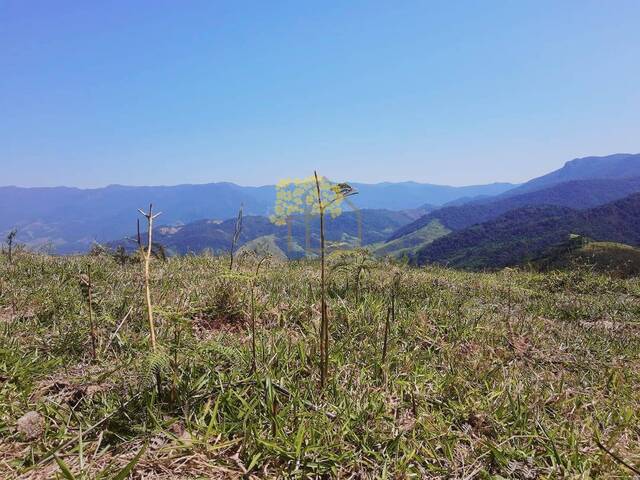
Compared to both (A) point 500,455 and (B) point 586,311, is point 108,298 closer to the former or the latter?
(A) point 500,455

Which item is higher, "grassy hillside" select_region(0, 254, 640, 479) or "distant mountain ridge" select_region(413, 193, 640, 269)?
"grassy hillside" select_region(0, 254, 640, 479)

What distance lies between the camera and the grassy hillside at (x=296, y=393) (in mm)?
2477

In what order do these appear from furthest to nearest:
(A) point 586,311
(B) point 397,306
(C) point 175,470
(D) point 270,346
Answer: (A) point 586,311 < (B) point 397,306 < (D) point 270,346 < (C) point 175,470

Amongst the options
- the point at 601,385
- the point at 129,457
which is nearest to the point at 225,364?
the point at 129,457

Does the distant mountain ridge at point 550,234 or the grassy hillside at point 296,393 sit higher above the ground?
the grassy hillside at point 296,393

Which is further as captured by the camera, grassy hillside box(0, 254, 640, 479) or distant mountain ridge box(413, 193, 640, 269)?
distant mountain ridge box(413, 193, 640, 269)

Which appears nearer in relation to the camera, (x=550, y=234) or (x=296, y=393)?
(x=296, y=393)

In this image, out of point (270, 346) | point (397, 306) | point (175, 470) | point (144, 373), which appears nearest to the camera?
point (175, 470)

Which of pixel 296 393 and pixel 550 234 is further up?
pixel 296 393

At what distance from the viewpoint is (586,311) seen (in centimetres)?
757

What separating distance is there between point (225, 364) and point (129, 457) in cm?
106

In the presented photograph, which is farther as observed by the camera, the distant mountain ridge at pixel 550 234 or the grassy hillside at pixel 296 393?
the distant mountain ridge at pixel 550 234

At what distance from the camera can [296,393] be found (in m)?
2.96

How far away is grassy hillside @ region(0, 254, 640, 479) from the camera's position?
2477 millimetres
